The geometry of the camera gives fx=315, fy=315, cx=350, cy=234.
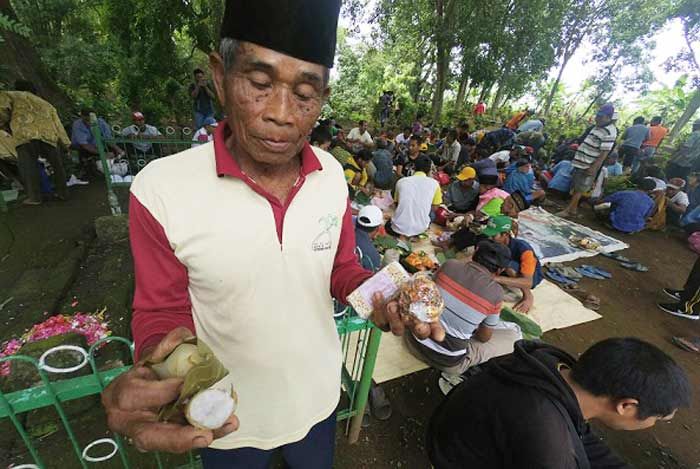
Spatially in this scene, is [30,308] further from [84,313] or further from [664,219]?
[664,219]

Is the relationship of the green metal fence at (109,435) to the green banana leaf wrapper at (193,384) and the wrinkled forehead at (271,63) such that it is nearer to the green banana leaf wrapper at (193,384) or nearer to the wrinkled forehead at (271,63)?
the green banana leaf wrapper at (193,384)

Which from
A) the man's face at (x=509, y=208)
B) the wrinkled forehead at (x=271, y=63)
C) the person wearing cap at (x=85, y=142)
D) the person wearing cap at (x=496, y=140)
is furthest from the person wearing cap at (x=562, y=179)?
the person wearing cap at (x=85, y=142)

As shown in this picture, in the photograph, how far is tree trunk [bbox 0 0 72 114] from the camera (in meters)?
5.31

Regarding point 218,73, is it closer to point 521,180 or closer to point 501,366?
point 501,366

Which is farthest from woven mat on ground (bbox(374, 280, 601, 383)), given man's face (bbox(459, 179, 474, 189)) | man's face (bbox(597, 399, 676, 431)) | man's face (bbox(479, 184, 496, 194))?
man's face (bbox(459, 179, 474, 189))

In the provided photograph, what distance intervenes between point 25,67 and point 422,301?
341 inches

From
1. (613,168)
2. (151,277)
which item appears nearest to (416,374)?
(151,277)

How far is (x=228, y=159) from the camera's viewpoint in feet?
3.41

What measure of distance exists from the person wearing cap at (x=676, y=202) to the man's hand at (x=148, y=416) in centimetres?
1026

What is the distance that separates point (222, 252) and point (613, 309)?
558cm

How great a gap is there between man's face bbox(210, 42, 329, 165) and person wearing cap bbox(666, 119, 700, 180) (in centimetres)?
1104

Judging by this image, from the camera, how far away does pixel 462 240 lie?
16.7ft

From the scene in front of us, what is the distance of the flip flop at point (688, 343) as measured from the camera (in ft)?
13.0

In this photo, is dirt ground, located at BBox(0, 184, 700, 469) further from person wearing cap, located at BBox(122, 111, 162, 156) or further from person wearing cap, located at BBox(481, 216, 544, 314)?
person wearing cap, located at BBox(122, 111, 162, 156)
